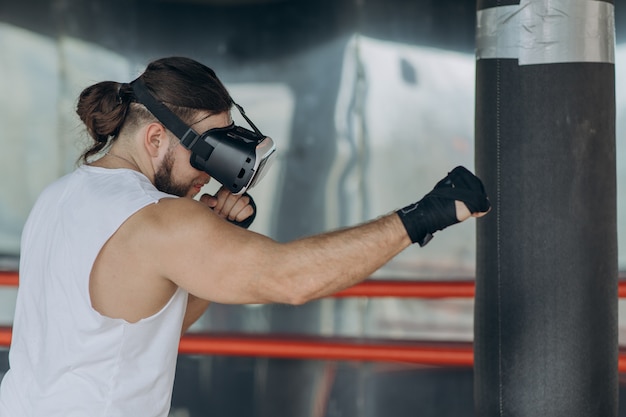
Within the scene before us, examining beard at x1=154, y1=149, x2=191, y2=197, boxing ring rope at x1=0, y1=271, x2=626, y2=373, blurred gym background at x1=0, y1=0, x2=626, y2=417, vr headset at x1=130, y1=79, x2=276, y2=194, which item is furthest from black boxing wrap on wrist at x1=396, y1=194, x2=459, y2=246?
blurred gym background at x1=0, y1=0, x2=626, y2=417

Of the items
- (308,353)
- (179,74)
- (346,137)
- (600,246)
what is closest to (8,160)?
(346,137)

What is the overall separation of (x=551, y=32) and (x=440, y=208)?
26.2 inches

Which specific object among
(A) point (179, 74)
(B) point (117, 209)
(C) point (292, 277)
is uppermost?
(A) point (179, 74)

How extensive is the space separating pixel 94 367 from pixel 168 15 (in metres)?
2.96

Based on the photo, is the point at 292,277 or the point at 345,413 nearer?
the point at 292,277

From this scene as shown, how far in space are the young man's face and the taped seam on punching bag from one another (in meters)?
0.71

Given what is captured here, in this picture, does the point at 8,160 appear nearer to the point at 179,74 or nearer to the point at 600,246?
the point at 179,74

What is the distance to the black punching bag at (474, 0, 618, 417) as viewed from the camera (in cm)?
212

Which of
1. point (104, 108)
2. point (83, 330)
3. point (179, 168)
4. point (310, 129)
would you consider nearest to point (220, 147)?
point (179, 168)

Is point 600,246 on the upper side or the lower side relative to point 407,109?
lower

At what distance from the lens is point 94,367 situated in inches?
68.2

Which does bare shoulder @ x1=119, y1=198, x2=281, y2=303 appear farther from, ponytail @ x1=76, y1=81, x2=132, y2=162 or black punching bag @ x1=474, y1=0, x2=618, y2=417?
black punching bag @ x1=474, y1=0, x2=618, y2=417

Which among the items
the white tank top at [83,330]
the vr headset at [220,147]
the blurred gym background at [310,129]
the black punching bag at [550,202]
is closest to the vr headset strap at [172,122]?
the vr headset at [220,147]

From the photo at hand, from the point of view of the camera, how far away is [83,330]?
172cm
